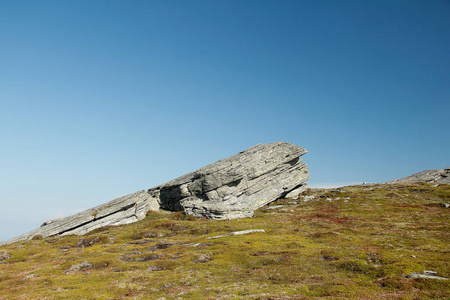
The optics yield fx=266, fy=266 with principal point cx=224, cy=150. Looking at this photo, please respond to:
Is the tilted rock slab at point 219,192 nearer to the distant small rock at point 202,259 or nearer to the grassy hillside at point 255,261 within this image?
→ the grassy hillside at point 255,261

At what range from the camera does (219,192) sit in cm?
8650

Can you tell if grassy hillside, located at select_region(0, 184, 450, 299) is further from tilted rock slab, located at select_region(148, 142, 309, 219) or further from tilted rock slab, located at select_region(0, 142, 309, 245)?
tilted rock slab, located at select_region(148, 142, 309, 219)

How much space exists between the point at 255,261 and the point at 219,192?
5083 centimetres

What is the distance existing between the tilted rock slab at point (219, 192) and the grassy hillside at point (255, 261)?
9.21 meters

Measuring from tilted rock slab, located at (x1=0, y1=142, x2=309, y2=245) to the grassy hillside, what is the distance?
9.21m

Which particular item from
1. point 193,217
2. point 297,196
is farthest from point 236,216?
point 297,196

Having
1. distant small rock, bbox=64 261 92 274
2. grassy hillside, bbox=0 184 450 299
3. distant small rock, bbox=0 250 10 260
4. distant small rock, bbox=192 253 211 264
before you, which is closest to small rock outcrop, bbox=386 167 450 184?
grassy hillside, bbox=0 184 450 299

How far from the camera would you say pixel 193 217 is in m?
77.0

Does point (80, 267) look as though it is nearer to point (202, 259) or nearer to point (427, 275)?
point (202, 259)

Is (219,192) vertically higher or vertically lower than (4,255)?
higher

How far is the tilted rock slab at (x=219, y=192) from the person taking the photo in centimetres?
7662

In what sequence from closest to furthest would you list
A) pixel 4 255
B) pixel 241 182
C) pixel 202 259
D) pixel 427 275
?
pixel 427 275 < pixel 202 259 < pixel 4 255 < pixel 241 182

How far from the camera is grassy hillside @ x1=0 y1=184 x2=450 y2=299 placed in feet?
82.9

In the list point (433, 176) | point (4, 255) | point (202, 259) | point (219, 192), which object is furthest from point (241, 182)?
point (433, 176)
